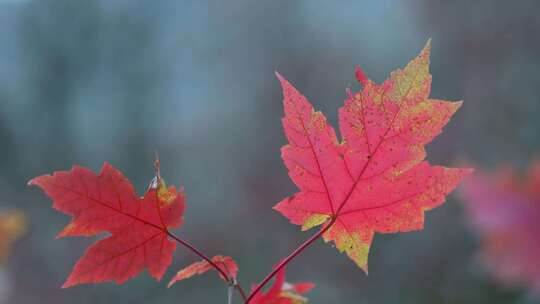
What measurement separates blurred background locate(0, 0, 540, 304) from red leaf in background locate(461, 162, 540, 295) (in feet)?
3.82

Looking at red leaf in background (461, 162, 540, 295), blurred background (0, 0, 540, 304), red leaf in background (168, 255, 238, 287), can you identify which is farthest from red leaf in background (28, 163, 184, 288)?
blurred background (0, 0, 540, 304)

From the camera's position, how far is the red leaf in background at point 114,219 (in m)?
0.42

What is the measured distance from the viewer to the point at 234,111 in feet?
14.5

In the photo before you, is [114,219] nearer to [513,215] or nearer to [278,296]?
[278,296]

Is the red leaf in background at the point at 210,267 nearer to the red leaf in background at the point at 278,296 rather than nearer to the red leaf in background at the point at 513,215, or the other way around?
the red leaf in background at the point at 278,296

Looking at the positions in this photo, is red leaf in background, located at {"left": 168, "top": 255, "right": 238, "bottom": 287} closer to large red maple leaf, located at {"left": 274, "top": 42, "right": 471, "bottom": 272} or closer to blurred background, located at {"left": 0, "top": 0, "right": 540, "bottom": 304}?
large red maple leaf, located at {"left": 274, "top": 42, "right": 471, "bottom": 272}

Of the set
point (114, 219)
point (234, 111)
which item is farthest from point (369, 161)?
point (234, 111)

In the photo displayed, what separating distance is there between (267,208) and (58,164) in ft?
5.82

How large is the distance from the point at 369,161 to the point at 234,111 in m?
4.04

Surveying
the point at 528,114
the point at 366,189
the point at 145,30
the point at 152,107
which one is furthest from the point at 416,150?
the point at 145,30

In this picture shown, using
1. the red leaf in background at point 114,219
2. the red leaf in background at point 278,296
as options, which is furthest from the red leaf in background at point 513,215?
the red leaf in background at point 114,219

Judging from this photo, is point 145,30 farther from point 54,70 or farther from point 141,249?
point 141,249

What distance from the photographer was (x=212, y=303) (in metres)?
3.58

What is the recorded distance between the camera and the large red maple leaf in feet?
1.33
